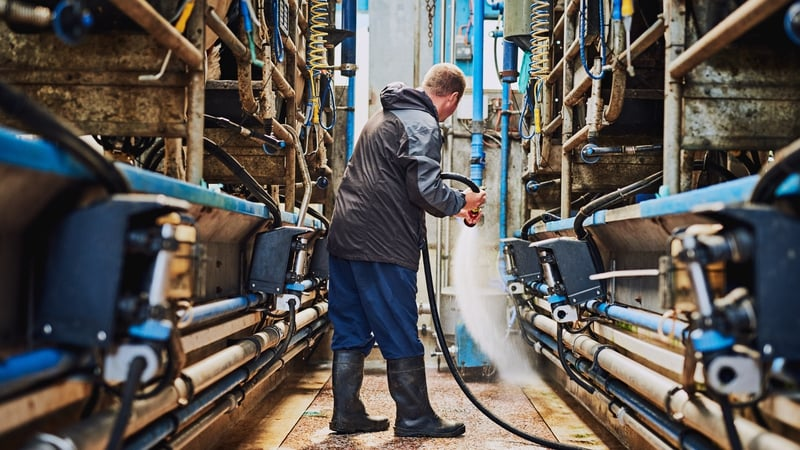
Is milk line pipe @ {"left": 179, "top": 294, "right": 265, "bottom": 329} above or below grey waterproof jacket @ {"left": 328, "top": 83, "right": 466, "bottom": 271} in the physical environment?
below

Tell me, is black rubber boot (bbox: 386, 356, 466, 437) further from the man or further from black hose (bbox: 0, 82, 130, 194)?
black hose (bbox: 0, 82, 130, 194)

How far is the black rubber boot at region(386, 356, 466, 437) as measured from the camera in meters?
3.28

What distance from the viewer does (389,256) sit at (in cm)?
326

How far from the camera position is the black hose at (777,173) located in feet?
4.27

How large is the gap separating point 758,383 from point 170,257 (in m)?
1.17

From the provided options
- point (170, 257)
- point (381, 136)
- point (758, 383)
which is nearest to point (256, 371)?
point (381, 136)

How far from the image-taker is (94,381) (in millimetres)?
1569

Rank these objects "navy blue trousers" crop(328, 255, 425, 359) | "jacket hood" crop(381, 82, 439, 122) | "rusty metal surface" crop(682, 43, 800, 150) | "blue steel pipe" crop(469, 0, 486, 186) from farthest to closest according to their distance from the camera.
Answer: "blue steel pipe" crop(469, 0, 486, 186) < "jacket hood" crop(381, 82, 439, 122) < "navy blue trousers" crop(328, 255, 425, 359) < "rusty metal surface" crop(682, 43, 800, 150)

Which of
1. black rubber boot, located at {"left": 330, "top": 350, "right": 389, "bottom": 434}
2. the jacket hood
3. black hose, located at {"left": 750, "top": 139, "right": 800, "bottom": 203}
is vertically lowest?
black rubber boot, located at {"left": 330, "top": 350, "right": 389, "bottom": 434}

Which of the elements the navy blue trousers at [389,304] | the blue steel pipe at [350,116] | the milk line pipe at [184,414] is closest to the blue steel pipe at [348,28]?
the blue steel pipe at [350,116]

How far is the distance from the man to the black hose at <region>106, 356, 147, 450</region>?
1816 mm

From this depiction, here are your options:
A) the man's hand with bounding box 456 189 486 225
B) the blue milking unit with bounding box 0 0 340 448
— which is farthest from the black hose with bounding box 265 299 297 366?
the man's hand with bounding box 456 189 486 225

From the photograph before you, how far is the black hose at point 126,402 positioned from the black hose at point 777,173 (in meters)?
1.23

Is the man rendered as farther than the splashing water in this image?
No
